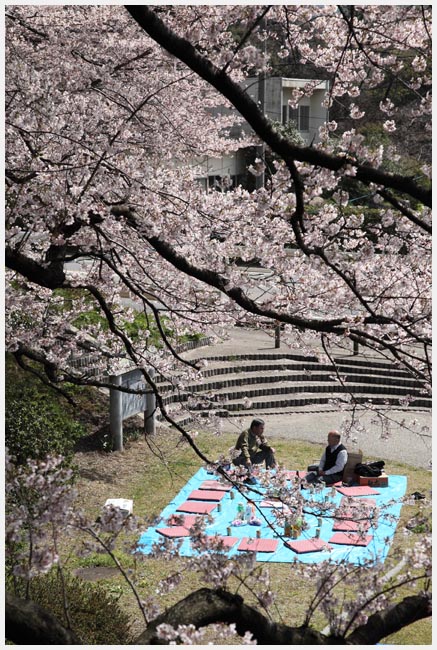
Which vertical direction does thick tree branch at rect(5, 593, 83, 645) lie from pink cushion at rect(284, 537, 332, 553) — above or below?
above

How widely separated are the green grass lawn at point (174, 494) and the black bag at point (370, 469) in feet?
1.42

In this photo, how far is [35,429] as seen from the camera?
348 inches

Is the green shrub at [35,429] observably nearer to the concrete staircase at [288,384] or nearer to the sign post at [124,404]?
the sign post at [124,404]

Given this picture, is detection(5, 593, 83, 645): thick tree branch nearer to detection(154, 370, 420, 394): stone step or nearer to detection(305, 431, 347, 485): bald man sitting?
detection(305, 431, 347, 485): bald man sitting

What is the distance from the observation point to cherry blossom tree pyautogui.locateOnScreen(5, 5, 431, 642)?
3.83m

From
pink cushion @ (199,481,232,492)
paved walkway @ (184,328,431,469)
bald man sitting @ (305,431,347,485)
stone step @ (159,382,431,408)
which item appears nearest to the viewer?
pink cushion @ (199,481,232,492)

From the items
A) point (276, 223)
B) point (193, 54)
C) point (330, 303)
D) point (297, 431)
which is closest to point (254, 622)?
point (193, 54)

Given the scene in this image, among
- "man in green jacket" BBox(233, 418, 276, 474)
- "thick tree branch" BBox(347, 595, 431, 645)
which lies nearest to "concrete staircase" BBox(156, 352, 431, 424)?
"man in green jacket" BBox(233, 418, 276, 474)

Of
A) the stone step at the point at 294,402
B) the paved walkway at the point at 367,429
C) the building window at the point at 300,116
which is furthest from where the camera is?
the building window at the point at 300,116

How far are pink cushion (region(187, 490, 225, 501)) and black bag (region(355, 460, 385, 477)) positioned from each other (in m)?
1.85

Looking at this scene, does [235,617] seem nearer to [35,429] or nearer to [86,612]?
[86,612]

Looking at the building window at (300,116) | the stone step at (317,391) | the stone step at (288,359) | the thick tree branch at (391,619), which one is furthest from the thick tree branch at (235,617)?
the building window at (300,116)

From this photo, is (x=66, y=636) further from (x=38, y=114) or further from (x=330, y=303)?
(x=38, y=114)

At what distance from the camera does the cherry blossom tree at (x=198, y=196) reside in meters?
3.83
